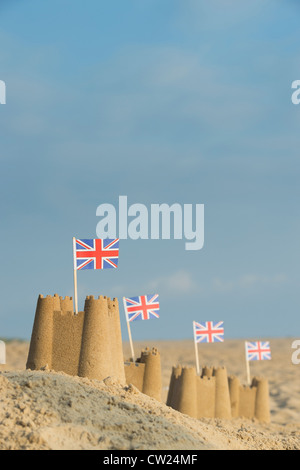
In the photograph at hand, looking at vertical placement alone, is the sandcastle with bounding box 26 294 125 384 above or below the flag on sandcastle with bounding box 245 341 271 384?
below

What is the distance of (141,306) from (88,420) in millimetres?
9747

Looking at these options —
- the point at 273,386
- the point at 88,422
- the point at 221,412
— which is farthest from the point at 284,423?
the point at 88,422

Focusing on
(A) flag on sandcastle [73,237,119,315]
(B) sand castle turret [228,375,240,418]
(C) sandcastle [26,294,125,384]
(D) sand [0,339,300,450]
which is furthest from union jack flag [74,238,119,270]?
→ (B) sand castle turret [228,375,240,418]

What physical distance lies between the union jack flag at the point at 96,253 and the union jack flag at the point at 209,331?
7.88 meters

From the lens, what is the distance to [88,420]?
1202 centimetres

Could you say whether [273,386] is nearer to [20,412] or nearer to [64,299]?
[64,299]

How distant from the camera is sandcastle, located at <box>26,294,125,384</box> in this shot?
54.4ft

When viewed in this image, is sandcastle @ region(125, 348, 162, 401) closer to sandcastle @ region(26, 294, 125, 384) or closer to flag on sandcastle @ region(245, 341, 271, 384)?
sandcastle @ region(26, 294, 125, 384)

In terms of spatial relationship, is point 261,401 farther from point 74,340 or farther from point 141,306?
point 74,340

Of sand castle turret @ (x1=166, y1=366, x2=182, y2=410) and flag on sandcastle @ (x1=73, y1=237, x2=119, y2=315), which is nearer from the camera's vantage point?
flag on sandcastle @ (x1=73, y1=237, x2=119, y2=315)

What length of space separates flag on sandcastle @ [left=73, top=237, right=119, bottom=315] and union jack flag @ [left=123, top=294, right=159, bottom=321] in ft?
11.9

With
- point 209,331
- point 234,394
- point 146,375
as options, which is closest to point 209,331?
point 209,331

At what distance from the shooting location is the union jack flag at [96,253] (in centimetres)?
1805
